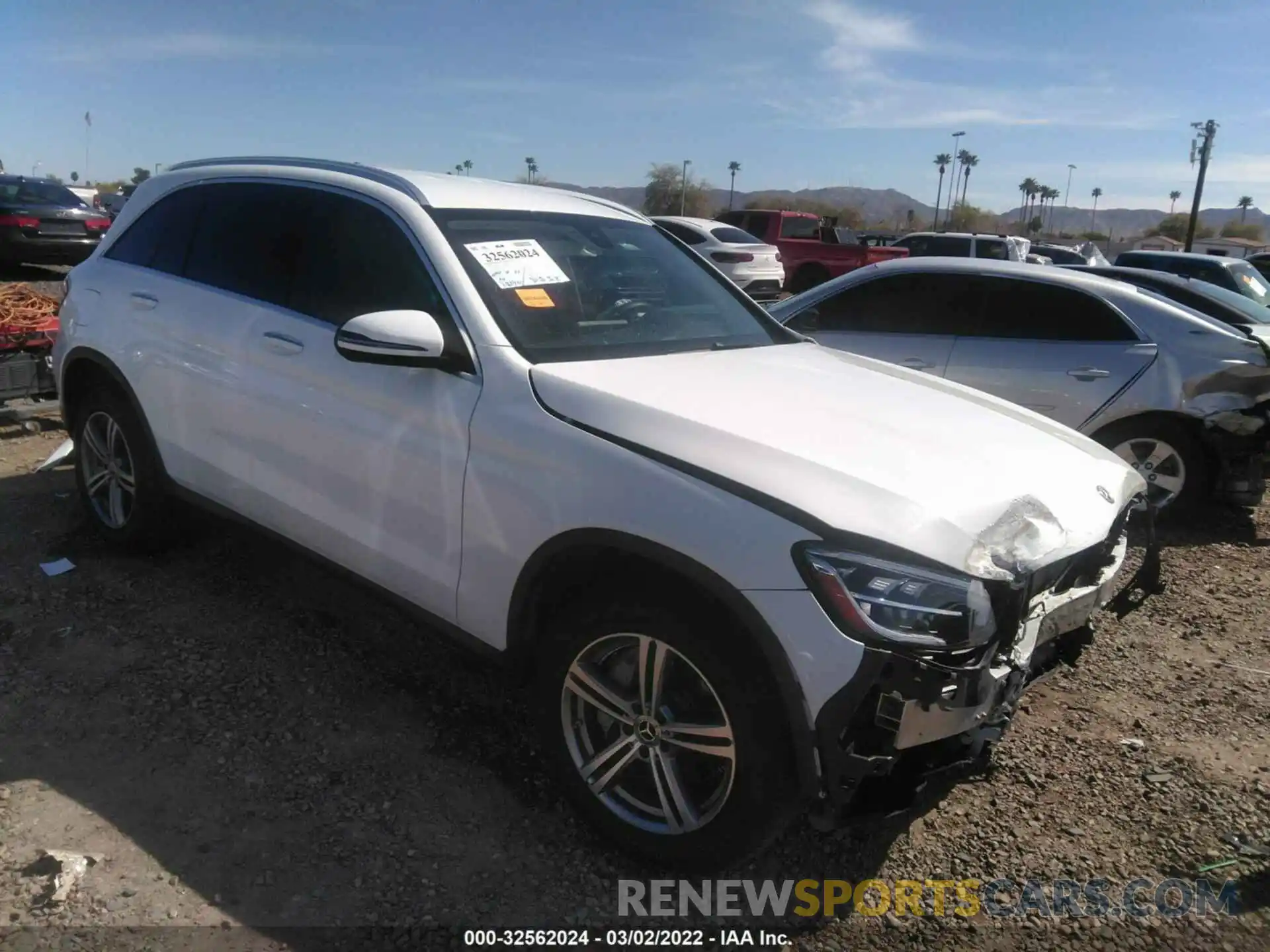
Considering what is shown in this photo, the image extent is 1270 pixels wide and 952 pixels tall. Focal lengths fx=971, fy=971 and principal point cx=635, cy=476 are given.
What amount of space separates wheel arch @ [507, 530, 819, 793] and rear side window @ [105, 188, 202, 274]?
98.3 inches

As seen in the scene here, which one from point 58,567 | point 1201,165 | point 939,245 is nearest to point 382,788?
point 58,567

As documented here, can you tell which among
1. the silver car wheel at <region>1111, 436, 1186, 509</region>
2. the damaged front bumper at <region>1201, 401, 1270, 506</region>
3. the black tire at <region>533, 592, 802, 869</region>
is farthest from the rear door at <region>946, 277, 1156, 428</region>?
the black tire at <region>533, 592, 802, 869</region>

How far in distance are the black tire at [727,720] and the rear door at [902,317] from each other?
397 cm

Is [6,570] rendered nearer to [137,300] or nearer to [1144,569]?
[137,300]

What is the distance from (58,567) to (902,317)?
518cm

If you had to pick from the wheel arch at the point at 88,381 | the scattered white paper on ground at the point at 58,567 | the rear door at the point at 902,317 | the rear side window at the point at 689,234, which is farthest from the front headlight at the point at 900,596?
the rear side window at the point at 689,234

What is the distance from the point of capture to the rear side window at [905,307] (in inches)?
255

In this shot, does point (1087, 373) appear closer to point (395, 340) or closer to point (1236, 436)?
point (1236, 436)

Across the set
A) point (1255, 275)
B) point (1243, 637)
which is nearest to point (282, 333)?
point (1243, 637)

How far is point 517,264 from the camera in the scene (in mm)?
3262

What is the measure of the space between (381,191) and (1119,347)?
466 centimetres

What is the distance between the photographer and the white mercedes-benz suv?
225cm

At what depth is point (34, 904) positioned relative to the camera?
2.50 metres

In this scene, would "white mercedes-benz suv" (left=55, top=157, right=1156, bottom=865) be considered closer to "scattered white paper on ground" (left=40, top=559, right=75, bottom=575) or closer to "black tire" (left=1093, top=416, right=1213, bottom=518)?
"scattered white paper on ground" (left=40, top=559, right=75, bottom=575)
